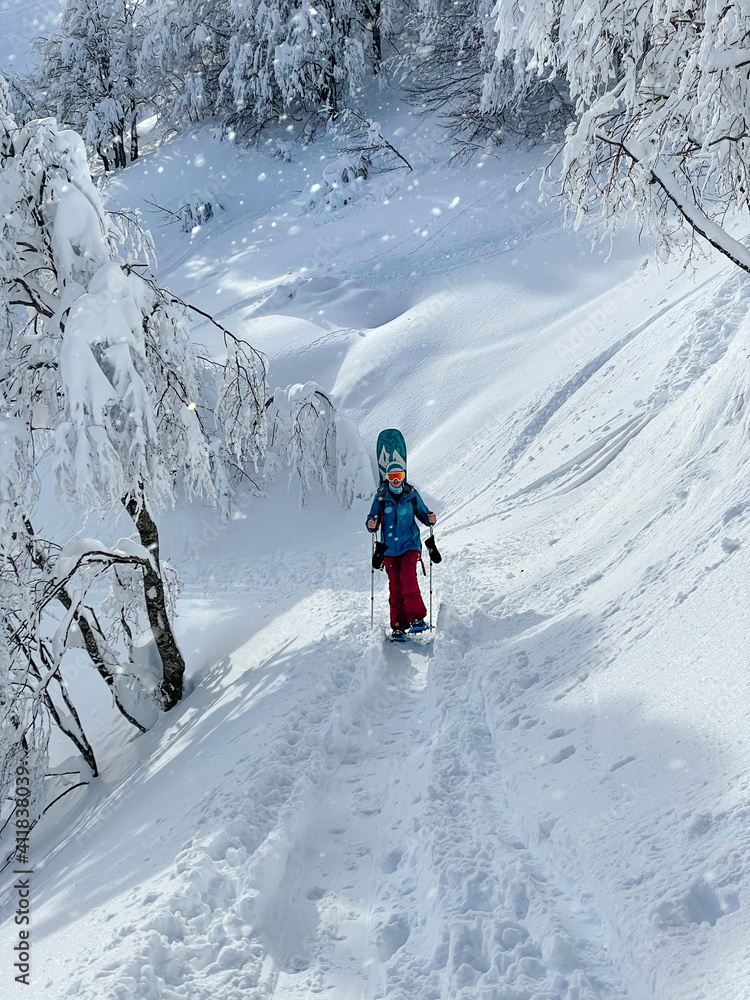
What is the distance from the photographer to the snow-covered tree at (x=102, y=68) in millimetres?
27531

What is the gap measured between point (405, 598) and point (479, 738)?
250cm

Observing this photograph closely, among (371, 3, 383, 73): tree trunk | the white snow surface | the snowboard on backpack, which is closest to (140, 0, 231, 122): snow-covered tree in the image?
(371, 3, 383, 73): tree trunk

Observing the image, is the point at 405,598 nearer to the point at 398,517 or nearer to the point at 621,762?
the point at 398,517

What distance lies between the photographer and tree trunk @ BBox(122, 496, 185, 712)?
669cm

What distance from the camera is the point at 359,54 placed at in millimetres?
23797

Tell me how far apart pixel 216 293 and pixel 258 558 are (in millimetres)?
11006

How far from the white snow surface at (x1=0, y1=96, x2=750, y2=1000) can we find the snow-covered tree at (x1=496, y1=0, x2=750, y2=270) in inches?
63.6

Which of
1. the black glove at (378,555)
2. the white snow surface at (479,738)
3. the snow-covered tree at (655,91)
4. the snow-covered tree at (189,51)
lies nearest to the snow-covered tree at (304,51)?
the snow-covered tree at (189,51)

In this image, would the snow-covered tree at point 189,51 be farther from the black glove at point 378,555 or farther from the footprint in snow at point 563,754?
the footprint in snow at point 563,754

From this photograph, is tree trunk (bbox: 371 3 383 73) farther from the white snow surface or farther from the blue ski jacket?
the blue ski jacket

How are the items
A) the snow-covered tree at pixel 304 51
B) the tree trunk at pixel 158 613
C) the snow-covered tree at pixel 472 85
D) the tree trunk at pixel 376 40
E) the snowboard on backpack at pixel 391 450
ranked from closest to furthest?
the tree trunk at pixel 158 613 < the snowboard on backpack at pixel 391 450 < the snow-covered tree at pixel 472 85 < the snow-covered tree at pixel 304 51 < the tree trunk at pixel 376 40

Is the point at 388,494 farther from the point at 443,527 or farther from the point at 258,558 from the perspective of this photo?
the point at 258,558

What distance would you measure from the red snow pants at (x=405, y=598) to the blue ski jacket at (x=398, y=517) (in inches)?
8.6

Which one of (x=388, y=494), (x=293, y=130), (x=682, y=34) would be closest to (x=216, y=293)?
(x=293, y=130)
